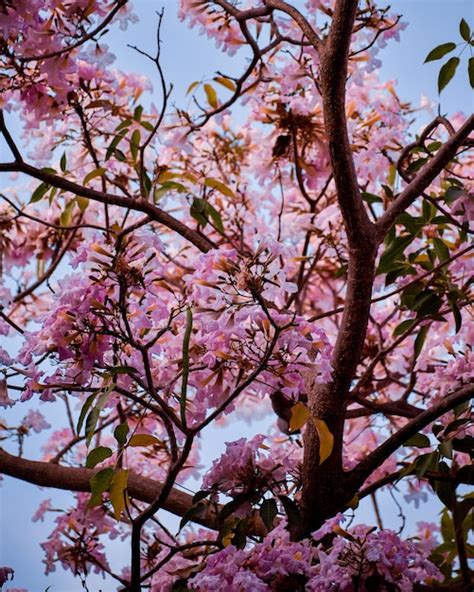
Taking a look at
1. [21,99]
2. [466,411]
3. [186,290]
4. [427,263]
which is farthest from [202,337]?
[21,99]

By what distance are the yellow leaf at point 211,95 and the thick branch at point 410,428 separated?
0.95 meters

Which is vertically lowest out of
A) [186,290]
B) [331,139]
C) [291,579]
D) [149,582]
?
[291,579]

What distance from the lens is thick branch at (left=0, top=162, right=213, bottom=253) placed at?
4.52 ft

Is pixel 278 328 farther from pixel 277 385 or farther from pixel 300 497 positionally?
pixel 300 497

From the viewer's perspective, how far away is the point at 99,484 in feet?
3.66

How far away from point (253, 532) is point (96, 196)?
60cm

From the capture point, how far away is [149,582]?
1.41 metres

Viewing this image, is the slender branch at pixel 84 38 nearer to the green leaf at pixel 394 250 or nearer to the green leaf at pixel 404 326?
the green leaf at pixel 394 250

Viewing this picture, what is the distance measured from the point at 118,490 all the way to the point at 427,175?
683mm

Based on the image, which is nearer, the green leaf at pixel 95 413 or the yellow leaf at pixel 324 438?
the green leaf at pixel 95 413

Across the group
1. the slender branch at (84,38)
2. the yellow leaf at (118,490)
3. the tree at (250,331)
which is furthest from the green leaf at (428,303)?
the slender branch at (84,38)

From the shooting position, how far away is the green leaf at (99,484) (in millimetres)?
1107

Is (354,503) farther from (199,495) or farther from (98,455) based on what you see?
(98,455)

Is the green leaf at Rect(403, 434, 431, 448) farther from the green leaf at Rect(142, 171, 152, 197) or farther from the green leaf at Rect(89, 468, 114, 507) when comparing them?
the green leaf at Rect(142, 171, 152, 197)
